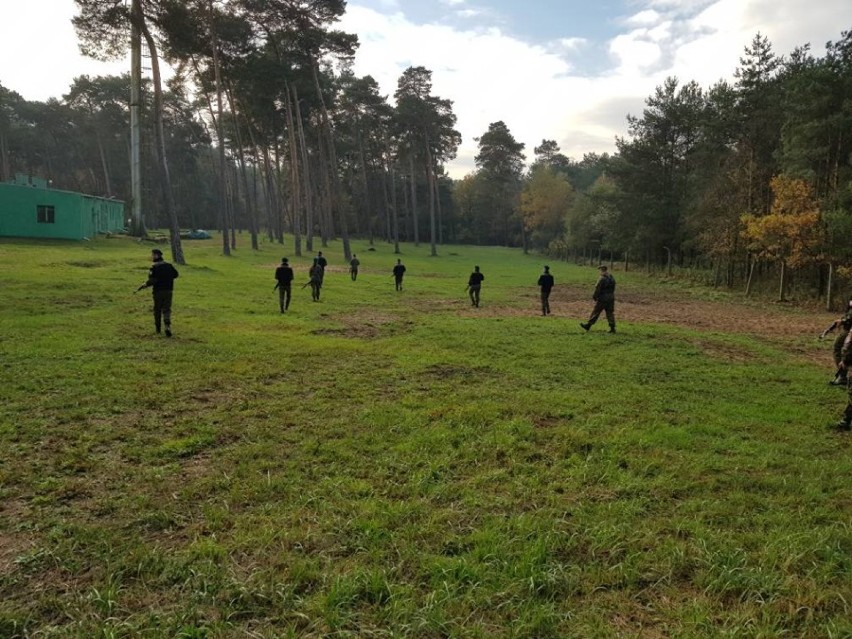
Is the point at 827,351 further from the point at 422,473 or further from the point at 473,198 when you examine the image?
the point at 473,198

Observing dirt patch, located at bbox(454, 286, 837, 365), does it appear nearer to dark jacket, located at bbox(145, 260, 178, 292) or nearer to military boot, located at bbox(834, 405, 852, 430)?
military boot, located at bbox(834, 405, 852, 430)

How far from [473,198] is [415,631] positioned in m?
85.1

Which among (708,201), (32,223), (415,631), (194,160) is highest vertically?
(194,160)

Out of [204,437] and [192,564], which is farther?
[204,437]

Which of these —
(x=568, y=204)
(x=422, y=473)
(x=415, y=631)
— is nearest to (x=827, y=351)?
(x=422, y=473)

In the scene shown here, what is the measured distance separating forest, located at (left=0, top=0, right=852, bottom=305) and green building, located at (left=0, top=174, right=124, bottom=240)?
5758mm

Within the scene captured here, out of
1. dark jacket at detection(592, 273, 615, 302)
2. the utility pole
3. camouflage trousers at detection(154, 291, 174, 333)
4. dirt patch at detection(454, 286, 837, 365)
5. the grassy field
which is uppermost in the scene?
the utility pole

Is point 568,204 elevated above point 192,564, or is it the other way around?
point 568,204

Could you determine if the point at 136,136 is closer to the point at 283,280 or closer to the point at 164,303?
the point at 283,280

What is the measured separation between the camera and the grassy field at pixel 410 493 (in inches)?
145

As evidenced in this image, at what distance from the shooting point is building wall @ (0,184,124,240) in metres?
33.6

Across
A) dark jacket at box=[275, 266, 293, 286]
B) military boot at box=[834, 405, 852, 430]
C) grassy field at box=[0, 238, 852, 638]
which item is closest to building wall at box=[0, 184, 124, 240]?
dark jacket at box=[275, 266, 293, 286]

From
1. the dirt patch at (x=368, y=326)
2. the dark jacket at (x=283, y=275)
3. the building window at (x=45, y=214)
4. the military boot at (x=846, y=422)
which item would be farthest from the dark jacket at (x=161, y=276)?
the building window at (x=45, y=214)

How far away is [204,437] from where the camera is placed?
665 centimetres
